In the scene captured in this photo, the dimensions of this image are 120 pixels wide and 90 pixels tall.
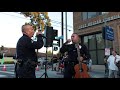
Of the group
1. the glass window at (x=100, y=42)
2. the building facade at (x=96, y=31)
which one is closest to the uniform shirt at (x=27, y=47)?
the building facade at (x=96, y=31)

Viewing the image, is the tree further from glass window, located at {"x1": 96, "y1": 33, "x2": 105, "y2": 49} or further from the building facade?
glass window, located at {"x1": 96, "y1": 33, "x2": 105, "y2": 49}

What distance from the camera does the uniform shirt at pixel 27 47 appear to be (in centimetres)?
279

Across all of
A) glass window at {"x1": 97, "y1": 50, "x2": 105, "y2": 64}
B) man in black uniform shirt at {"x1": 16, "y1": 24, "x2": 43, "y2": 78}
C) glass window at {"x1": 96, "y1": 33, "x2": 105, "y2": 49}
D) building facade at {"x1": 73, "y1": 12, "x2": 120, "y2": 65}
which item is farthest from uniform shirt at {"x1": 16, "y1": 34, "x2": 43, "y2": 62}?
glass window at {"x1": 97, "y1": 50, "x2": 105, "y2": 64}

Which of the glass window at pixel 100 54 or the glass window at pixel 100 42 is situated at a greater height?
the glass window at pixel 100 42

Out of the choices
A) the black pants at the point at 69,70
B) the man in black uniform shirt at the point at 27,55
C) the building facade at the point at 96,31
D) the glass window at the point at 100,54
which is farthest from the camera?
the glass window at the point at 100,54

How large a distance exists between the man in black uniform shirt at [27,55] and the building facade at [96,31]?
7.18 m

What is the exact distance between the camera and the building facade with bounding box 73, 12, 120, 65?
10312mm

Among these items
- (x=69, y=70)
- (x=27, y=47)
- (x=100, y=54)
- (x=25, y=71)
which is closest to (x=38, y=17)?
(x=69, y=70)

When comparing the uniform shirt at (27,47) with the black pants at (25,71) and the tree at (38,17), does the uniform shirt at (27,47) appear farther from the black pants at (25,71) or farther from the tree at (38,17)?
the tree at (38,17)

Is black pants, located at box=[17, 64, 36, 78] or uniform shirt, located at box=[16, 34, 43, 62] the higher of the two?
uniform shirt, located at box=[16, 34, 43, 62]

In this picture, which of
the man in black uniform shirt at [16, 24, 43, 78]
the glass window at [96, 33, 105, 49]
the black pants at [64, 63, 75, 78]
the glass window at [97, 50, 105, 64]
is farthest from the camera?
the glass window at [97, 50, 105, 64]
